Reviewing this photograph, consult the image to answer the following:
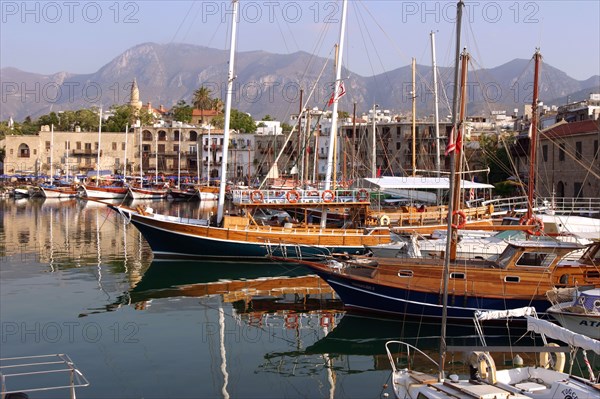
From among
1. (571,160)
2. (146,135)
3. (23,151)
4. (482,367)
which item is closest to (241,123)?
(146,135)

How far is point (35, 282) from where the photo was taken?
3262 centimetres

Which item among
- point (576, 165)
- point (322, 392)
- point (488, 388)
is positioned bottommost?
point (322, 392)

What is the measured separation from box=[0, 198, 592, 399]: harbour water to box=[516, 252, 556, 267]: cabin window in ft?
9.02

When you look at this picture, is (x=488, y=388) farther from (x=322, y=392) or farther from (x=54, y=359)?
(x=54, y=359)

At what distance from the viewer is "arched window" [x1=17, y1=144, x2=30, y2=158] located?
12331cm

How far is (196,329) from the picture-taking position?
2439 cm

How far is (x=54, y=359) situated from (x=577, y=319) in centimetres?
1445

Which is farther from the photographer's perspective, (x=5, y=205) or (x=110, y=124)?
(x=110, y=124)

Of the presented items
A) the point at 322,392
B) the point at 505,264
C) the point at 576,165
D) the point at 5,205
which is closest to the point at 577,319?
the point at 505,264

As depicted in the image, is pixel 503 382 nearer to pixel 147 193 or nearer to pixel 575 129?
pixel 575 129

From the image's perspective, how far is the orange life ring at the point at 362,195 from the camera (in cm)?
3991

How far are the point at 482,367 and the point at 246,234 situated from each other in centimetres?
2289

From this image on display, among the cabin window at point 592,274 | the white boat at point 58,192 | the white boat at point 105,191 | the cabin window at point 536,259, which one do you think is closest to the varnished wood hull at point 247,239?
the cabin window at point 536,259

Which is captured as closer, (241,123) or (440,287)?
(440,287)
